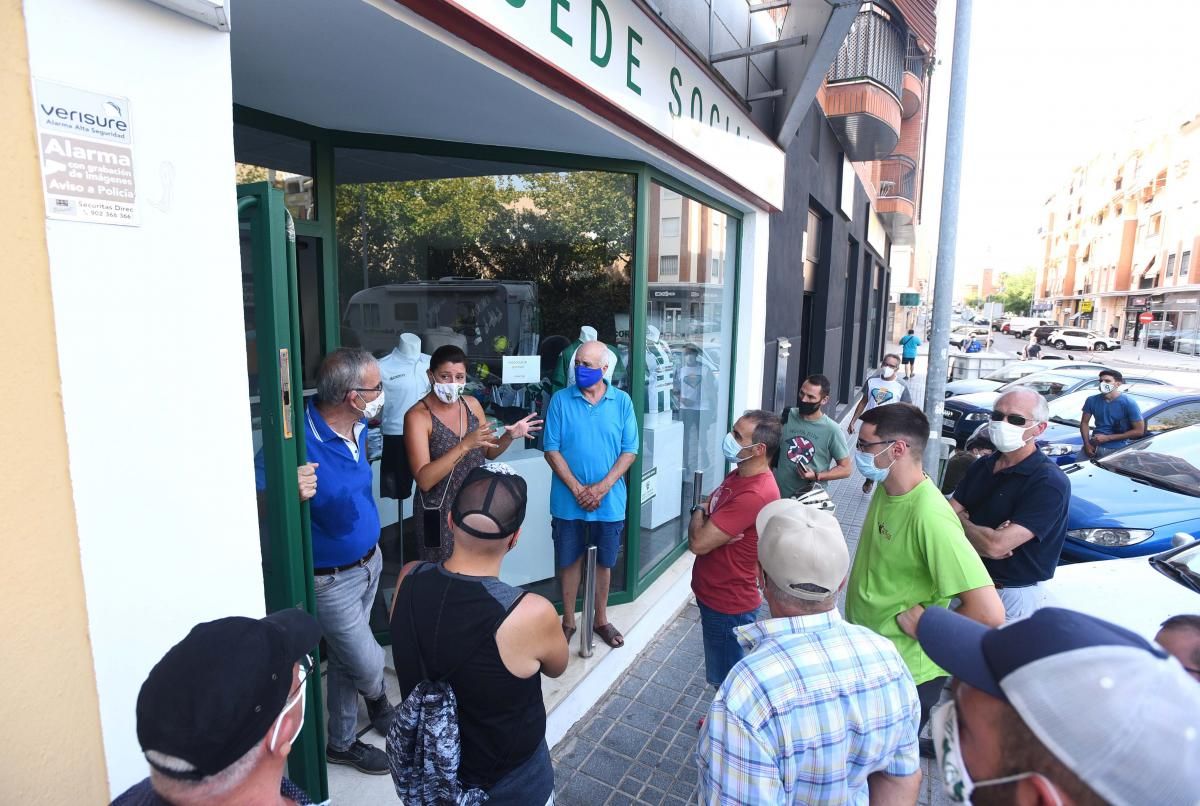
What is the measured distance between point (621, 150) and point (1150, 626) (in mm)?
3909

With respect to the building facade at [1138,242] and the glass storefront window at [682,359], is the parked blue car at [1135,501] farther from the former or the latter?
the building facade at [1138,242]

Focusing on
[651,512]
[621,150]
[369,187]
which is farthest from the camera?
A: [651,512]

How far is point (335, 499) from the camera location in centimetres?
257

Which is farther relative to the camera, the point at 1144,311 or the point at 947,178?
the point at 1144,311

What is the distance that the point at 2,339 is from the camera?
1.32 meters

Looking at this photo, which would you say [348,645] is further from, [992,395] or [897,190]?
[897,190]

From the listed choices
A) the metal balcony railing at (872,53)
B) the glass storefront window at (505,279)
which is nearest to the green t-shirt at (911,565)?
the glass storefront window at (505,279)

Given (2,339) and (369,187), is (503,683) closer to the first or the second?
(2,339)

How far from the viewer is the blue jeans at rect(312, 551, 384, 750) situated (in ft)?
8.70

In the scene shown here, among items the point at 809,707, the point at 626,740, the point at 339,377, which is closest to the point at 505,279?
the point at 339,377

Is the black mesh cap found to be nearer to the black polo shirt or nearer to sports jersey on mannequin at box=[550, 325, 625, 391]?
the black polo shirt

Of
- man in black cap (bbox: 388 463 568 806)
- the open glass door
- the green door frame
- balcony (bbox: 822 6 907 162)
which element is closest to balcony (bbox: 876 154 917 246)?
balcony (bbox: 822 6 907 162)

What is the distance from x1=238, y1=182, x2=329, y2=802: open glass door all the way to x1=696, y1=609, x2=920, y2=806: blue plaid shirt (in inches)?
57.4

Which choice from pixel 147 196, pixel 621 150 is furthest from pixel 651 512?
pixel 147 196
